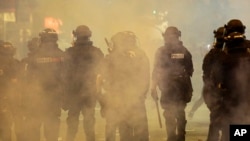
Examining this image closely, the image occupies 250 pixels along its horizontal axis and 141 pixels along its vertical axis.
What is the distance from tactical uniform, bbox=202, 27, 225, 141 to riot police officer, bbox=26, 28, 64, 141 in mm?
1989

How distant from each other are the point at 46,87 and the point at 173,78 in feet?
5.84

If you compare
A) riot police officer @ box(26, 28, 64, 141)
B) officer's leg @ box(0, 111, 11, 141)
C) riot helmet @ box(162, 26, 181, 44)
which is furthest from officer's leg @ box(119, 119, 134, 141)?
officer's leg @ box(0, 111, 11, 141)

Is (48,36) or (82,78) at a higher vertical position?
(48,36)

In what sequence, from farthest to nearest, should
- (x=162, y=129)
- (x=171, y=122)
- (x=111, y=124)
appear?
1. (x=162, y=129)
2. (x=171, y=122)
3. (x=111, y=124)

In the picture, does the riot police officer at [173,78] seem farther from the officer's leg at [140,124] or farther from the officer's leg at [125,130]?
the officer's leg at [125,130]

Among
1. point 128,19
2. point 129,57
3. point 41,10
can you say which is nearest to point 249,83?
point 129,57

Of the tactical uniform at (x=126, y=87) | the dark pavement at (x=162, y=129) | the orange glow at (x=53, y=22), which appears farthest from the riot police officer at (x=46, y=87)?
the orange glow at (x=53, y=22)

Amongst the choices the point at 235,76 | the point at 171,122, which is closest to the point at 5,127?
the point at 171,122

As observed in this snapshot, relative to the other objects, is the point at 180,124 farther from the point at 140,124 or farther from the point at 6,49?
the point at 6,49

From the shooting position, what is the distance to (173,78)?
787 centimetres

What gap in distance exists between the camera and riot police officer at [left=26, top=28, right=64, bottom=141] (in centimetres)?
764

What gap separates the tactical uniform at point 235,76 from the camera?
654cm

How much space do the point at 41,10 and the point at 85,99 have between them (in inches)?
413

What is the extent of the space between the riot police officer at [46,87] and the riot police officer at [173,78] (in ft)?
4.45
